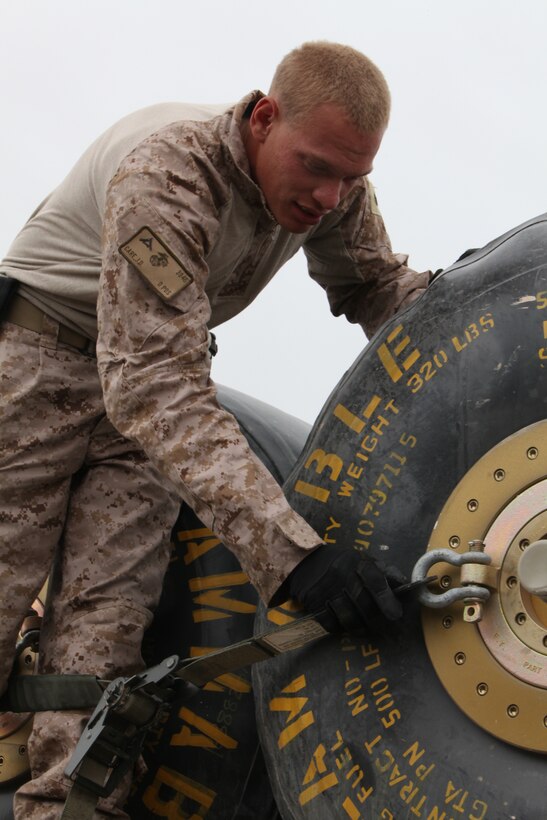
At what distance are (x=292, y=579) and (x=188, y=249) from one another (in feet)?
2.32

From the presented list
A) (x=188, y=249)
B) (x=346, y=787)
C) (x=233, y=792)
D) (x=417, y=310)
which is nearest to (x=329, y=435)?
(x=417, y=310)

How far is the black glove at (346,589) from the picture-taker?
2.26 meters

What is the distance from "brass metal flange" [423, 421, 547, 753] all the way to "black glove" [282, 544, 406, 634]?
0.30 ft

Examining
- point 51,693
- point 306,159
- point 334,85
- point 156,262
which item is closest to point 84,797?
point 51,693

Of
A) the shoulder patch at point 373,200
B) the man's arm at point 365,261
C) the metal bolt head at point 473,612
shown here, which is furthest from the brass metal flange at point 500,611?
the shoulder patch at point 373,200

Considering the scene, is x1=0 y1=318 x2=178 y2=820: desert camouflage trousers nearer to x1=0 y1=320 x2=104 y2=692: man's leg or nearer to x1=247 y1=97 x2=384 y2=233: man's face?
x1=0 y1=320 x2=104 y2=692: man's leg

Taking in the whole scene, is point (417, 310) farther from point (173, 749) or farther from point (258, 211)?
point (173, 749)

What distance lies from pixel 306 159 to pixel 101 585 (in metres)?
1.03

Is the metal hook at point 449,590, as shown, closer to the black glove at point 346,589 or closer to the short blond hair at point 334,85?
the black glove at point 346,589

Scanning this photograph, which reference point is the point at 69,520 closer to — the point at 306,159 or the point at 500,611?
the point at 306,159

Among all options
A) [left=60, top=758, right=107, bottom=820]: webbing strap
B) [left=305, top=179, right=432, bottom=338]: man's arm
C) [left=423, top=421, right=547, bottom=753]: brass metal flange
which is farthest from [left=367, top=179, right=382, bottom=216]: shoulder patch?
[left=60, top=758, right=107, bottom=820]: webbing strap

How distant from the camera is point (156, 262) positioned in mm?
2580

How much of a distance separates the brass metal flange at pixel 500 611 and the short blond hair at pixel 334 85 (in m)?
0.77

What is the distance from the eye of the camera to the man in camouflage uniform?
245 cm
